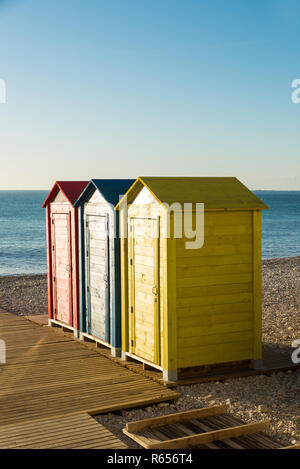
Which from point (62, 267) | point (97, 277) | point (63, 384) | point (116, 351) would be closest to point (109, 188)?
point (97, 277)

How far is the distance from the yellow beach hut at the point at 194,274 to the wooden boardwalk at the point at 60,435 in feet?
5.67

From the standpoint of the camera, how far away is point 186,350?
7.96 metres

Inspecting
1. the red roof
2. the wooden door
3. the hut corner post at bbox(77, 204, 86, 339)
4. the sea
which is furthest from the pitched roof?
the sea

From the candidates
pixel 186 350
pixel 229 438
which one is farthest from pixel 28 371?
pixel 229 438

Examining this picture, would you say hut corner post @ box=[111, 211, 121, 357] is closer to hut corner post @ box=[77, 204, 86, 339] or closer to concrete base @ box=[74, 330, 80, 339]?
hut corner post @ box=[77, 204, 86, 339]

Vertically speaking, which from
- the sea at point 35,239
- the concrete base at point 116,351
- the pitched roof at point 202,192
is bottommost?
the sea at point 35,239

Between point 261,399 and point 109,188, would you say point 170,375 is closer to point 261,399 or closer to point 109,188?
point 261,399

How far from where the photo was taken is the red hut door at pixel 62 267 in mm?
10734

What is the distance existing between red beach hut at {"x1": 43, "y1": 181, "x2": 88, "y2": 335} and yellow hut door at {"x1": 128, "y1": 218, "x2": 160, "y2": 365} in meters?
1.97

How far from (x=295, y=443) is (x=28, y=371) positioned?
3.98 m

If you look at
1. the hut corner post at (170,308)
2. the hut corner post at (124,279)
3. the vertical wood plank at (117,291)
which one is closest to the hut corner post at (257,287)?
the hut corner post at (170,308)

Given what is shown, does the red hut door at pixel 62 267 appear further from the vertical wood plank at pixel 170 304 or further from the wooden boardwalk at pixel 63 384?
the vertical wood plank at pixel 170 304

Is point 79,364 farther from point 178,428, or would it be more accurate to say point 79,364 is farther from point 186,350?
point 178,428

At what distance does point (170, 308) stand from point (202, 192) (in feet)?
5.36
